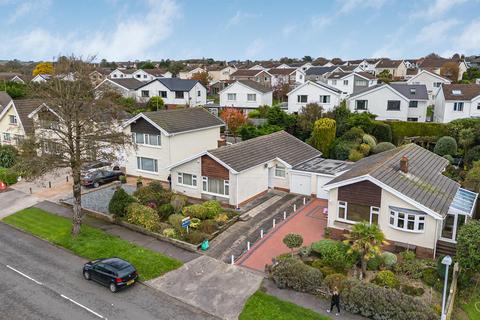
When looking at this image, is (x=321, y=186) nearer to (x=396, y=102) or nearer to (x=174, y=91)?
(x=396, y=102)

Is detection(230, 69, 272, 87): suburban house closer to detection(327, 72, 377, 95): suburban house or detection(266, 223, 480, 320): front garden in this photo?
detection(327, 72, 377, 95): suburban house

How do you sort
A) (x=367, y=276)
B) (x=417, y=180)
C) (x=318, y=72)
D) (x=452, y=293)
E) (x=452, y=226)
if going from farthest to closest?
(x=318, y=72) < (x=417, y=180) < (x=452, y=226) < (x=367, y=276) < (x=452, y=293)

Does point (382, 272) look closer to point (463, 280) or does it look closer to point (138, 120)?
point (463, 280)

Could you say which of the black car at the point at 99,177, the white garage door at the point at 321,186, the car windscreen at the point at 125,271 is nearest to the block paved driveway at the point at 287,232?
the white garage door at the point at 321,186

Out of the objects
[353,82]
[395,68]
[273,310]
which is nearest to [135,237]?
[273,310]

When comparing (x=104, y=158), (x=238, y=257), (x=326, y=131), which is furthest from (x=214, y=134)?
(x=238, y=257)

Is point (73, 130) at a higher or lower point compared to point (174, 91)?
lower
